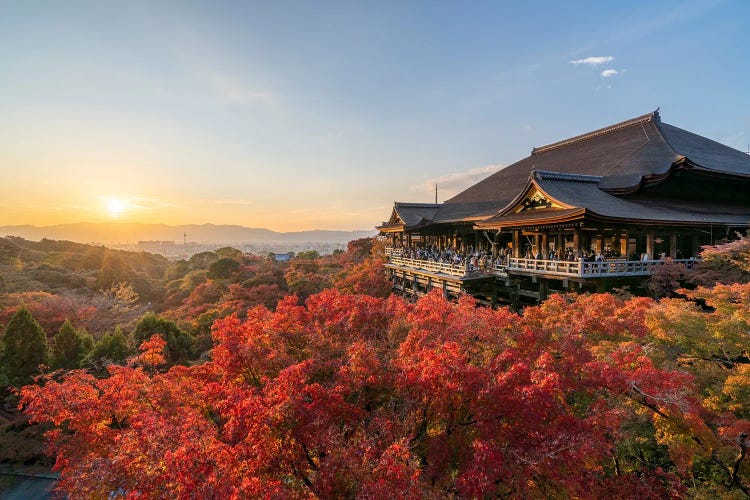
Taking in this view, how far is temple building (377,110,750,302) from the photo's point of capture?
13953 millimetres

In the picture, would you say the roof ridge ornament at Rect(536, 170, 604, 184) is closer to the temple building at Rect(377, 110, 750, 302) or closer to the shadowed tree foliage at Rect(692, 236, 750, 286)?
the temple building at Rect(377, 110, 750, 302)

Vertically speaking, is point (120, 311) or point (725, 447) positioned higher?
point (725, 447)

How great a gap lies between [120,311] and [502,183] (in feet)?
107

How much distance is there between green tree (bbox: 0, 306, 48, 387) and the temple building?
19281 millimetres

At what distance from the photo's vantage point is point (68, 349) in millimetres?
15977

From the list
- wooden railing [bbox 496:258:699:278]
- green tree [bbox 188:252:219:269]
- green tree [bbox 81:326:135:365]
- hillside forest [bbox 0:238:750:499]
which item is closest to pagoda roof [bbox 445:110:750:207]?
wooden railing [bbox 496:258:699:278]

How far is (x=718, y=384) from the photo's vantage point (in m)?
6.39

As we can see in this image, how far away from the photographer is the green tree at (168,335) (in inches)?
711

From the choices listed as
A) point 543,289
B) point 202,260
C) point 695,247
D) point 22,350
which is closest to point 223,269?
point 22,350

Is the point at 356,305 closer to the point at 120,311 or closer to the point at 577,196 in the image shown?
the point at 577,196

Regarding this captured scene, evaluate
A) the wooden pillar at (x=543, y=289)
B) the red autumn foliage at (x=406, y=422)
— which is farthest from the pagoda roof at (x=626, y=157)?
the red autumn foliage at (x=406, y=422)

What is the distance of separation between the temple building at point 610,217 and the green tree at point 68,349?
59.9 ft

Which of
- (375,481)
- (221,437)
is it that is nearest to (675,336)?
(375,481)

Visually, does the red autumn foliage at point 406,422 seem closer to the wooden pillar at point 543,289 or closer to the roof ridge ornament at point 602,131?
the wooden pillar at point 543,289
